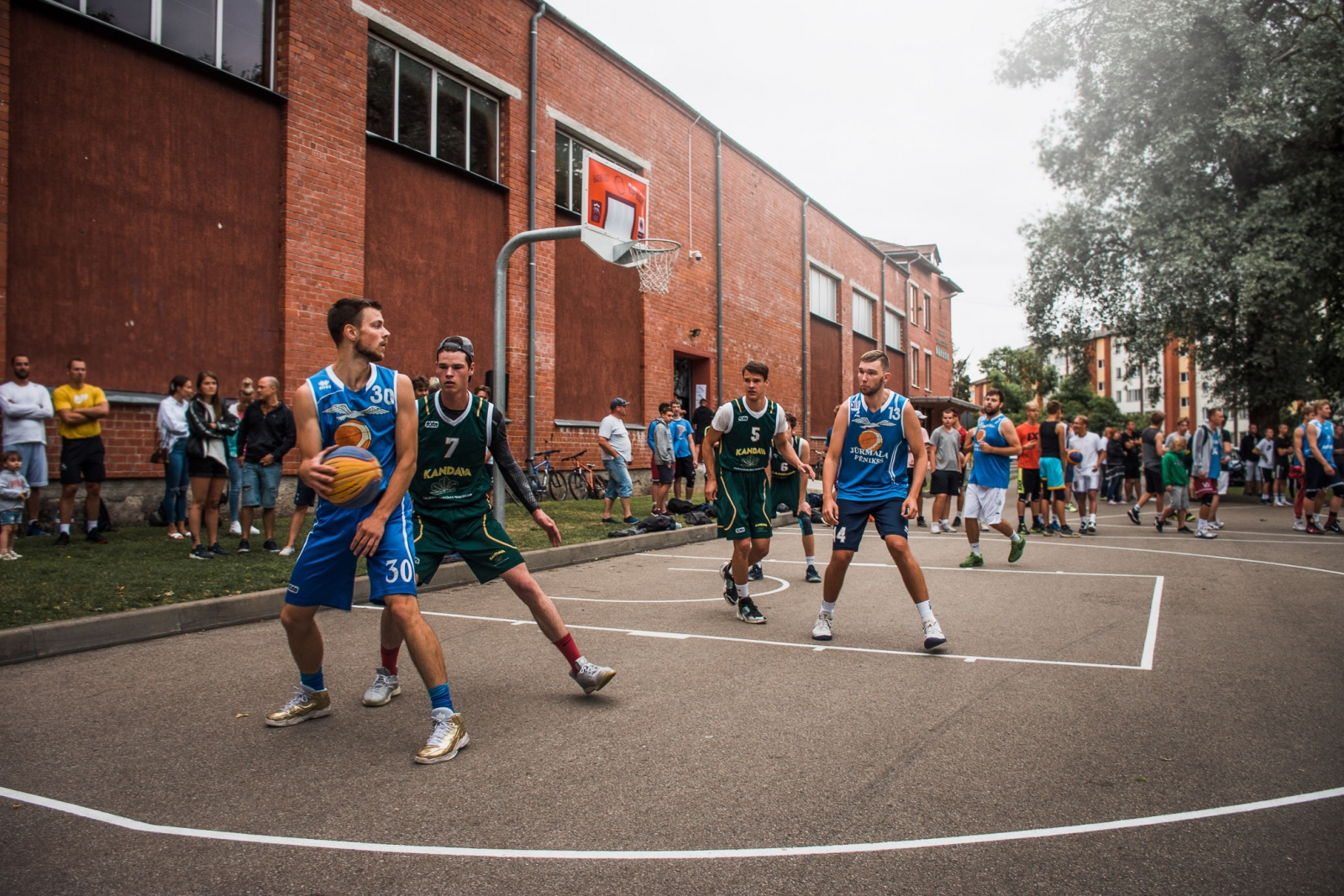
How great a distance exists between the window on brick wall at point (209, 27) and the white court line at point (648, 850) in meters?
10.7

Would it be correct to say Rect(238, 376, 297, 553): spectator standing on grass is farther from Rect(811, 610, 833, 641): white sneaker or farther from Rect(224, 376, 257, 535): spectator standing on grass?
Rect(811, 610, 833, 641): white sneaker

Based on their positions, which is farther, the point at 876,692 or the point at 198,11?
the point at 198,11

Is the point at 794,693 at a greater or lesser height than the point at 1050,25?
lesser

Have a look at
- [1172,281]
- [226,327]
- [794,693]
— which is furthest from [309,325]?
[1172,281]

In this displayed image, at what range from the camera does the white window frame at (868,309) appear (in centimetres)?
3413

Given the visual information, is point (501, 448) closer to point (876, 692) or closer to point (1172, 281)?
point (876, 692)

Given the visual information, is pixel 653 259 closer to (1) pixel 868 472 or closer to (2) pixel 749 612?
(2) pixel 749 612

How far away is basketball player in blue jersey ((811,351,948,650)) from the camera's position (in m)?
6.14

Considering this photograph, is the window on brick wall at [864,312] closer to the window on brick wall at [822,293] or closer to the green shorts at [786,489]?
the window on brick wall at [822,293]

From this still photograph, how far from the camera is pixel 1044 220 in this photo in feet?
81.0

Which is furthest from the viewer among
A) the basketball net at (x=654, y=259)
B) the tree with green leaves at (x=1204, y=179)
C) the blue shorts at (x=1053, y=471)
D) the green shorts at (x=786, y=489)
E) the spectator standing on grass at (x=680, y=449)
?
the tree with green leaves at (x=1204, y=179)

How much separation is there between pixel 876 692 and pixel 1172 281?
19735 millimetres

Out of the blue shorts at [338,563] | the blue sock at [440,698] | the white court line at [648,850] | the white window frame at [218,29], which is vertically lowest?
the white court line at [648,850]

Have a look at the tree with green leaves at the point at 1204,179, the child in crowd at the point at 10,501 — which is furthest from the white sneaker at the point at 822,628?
the tree with green leaves at the point at 1204,179
